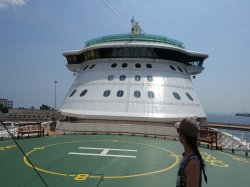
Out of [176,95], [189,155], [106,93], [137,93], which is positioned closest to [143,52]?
[137,93]

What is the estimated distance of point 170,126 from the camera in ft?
64.2

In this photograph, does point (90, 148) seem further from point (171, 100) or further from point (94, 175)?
point (171, 100)

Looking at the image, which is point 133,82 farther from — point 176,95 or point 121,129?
point 121,129

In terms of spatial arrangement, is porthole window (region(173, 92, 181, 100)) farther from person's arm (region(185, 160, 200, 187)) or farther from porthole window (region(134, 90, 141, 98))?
person's arm (region(185, 160, 200, 187))

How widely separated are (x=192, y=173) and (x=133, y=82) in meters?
19.1

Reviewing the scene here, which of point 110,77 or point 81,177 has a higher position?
point 110,77

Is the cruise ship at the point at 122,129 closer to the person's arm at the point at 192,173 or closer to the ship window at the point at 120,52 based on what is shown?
the ship window at the point at 120,52

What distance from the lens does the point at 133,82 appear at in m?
21.8

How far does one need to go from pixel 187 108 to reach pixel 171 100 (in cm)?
154

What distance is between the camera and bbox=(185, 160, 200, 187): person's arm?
8.94 feet

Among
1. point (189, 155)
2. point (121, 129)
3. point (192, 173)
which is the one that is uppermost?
point (189, 155)

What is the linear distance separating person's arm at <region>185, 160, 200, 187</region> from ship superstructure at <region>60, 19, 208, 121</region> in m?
16.5

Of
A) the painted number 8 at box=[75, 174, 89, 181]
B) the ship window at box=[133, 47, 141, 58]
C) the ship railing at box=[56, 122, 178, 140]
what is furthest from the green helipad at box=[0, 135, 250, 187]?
the ship window at box=[133, 47, 141, 58]

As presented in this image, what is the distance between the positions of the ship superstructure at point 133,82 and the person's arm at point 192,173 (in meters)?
16.5
